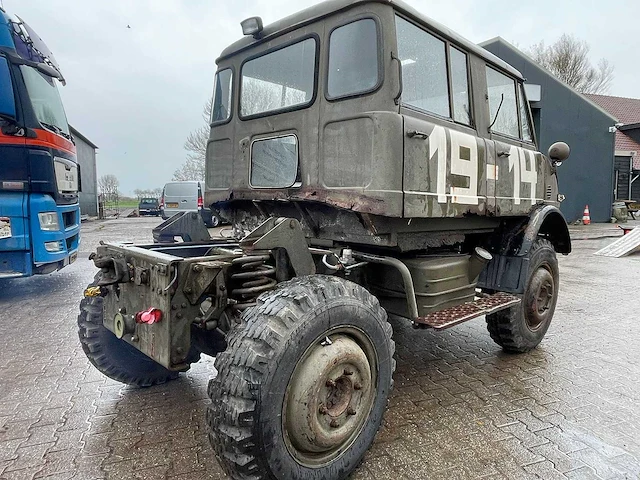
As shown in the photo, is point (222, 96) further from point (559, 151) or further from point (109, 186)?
point (109, 186)

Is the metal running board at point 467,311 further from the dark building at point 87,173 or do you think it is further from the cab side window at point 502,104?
the dark building at point 87,173

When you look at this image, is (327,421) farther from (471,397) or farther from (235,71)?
(235,71)

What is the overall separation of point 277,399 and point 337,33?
2.45 metres

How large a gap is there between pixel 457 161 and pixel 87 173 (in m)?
30.4

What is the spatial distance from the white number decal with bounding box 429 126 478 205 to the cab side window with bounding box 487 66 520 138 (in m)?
0.68

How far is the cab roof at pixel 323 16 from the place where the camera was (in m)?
3.10

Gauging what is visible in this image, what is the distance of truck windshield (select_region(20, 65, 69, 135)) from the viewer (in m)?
6.19

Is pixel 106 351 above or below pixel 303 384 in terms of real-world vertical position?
below

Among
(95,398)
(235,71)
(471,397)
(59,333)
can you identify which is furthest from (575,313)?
(59,333)

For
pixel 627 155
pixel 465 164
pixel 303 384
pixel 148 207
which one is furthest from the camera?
pixel 148 207

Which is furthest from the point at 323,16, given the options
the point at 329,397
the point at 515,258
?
the point at 515,258

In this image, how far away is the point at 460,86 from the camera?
3.79 meters

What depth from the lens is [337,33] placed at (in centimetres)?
319

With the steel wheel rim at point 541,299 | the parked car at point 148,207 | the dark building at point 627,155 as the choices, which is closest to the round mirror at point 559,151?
the steel wheel rim at point 541,299
